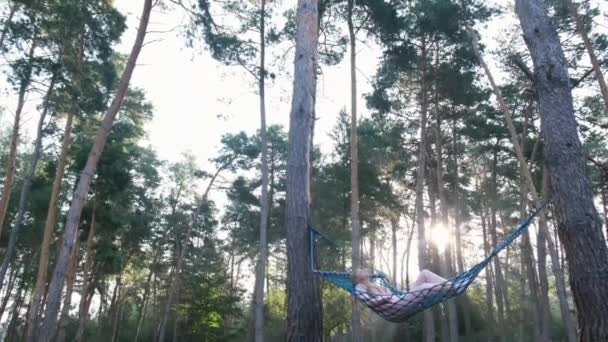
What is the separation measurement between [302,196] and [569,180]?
1.67m

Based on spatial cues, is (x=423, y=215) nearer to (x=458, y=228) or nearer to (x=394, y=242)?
(x=458, y=228)

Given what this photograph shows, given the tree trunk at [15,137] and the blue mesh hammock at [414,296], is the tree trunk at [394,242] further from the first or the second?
the blue mesh hammock at [414,296]

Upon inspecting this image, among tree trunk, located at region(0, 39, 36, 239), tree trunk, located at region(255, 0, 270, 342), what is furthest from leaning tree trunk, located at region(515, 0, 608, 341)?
tree trunk, located at region(0, 39, 36, 239)

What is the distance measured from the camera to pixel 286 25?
297 inches

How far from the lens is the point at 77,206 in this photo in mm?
4320

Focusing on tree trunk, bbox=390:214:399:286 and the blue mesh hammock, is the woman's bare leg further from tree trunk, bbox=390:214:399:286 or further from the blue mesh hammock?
tree trunk, bbox=390:214:399:286

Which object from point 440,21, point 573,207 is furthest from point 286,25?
point 573,207

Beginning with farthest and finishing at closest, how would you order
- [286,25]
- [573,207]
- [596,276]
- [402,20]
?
[286,25], [402,20], [573,207], [596,276]

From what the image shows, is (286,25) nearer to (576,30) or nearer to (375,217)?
(576,30)

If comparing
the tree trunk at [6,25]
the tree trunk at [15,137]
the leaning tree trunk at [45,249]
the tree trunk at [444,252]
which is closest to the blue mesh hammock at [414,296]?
the tree trunk at [444,252]

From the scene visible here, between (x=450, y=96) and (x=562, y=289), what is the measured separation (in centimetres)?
395

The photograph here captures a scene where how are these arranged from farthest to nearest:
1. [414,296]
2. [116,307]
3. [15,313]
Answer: [116,307], [15,313], [414,296]

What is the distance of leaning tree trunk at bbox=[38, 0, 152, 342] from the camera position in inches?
157

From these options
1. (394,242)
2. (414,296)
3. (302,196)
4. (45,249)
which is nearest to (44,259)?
(45,249)
